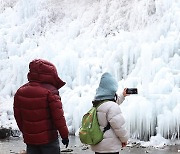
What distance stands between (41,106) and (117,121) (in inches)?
30.9

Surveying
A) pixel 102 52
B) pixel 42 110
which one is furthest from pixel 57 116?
pixel 102 52

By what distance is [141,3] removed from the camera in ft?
46.4

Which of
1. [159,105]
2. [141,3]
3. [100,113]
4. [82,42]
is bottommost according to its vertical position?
[159,105]

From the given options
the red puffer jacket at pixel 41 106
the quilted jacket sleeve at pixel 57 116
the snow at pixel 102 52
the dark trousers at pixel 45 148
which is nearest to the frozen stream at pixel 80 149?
the snow at pixel 102 52

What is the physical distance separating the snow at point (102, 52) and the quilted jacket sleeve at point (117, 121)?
229 inches

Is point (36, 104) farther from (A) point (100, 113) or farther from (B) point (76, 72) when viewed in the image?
(B) point (76, 72)

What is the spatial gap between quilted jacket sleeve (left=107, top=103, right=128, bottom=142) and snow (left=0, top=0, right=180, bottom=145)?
581 centimetres

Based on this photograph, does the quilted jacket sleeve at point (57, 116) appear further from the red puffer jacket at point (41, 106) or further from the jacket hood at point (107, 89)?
the jacket hood at point (107, 89)

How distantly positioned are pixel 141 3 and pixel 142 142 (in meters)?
6.12

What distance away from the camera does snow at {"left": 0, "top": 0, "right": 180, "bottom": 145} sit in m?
10.1

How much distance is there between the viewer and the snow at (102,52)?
33.2 ft

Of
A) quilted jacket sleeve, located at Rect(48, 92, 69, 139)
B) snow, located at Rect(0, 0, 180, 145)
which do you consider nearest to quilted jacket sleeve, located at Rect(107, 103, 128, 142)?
quilted jacket sleeve, located at Rect(48, 92, 69, 139)

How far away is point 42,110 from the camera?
4035mm

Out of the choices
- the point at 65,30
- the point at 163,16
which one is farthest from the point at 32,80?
the point at 65,30
